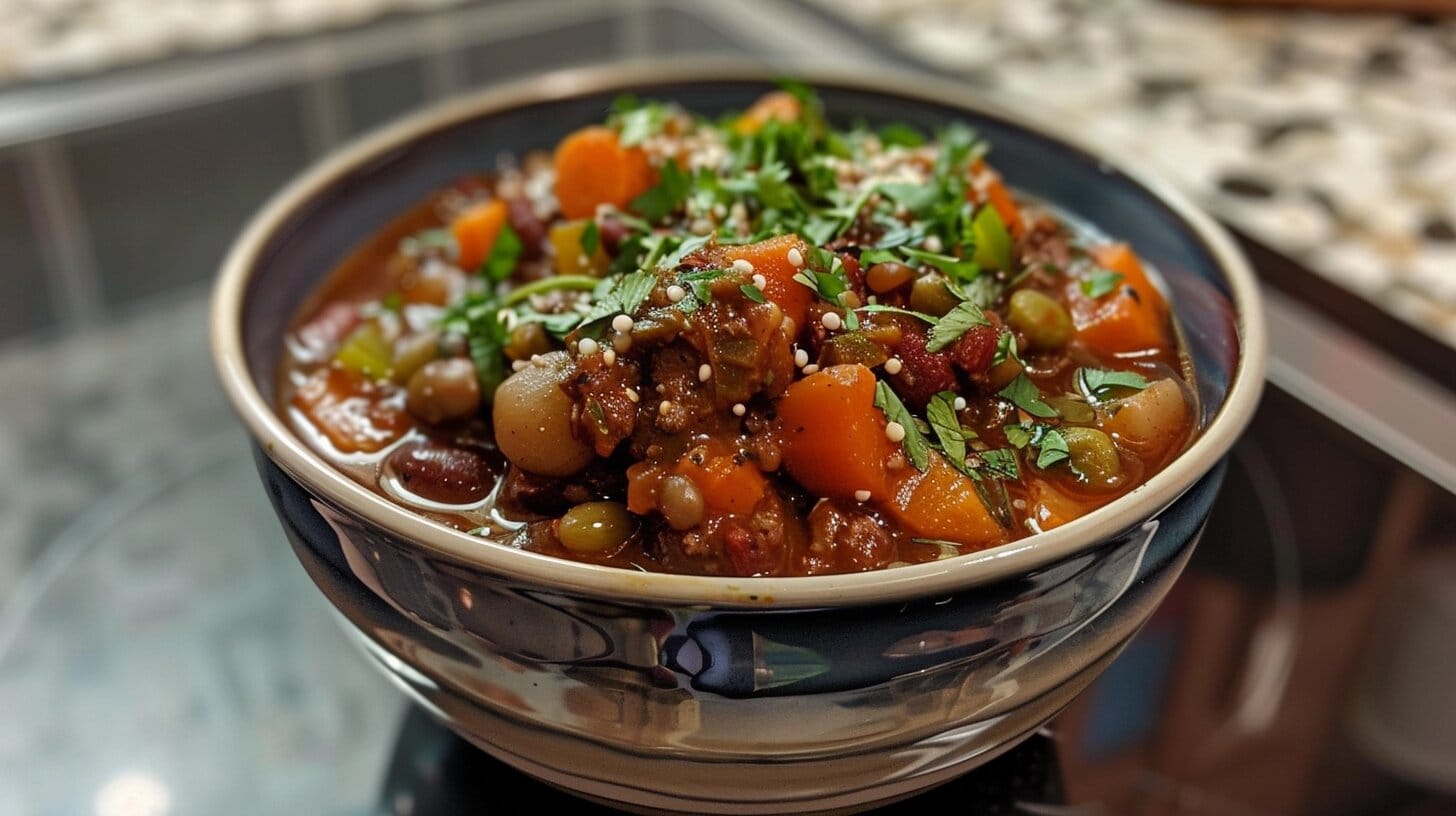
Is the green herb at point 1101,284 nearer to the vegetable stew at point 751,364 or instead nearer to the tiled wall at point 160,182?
the vegetable stew at point 751,364

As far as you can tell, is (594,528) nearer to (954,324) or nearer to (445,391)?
(445,391)

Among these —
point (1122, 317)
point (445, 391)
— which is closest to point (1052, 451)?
point (1122, 317)

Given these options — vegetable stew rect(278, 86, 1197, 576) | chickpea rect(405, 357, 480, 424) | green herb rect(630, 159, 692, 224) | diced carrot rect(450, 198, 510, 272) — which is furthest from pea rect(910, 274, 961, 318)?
diced carrot rect(450, 198, 510, 272)

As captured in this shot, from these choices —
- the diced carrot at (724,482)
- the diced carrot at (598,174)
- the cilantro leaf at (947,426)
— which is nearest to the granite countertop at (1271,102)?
the cilantro leaf at (947,426)

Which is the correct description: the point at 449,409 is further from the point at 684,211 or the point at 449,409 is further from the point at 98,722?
the point at 98,722

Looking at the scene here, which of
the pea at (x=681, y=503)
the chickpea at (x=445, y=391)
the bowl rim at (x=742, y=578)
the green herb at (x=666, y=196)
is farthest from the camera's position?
the green herb at (x=666, y=196)
